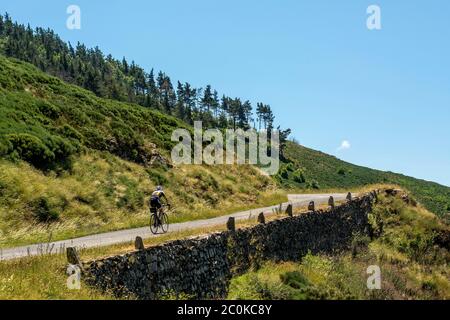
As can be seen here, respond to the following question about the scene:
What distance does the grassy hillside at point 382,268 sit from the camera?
16.1 meters

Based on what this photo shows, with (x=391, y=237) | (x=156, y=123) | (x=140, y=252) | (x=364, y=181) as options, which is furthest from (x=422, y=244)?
(x=364, y=181)

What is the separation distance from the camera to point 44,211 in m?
23.4

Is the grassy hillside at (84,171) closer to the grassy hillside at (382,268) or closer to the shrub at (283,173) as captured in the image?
the grassy hillside at (382,268)

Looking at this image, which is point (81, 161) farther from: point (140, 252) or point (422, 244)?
point (422, 244)

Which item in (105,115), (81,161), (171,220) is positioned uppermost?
(105,115)

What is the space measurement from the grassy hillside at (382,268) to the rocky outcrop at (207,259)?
2.06 ft

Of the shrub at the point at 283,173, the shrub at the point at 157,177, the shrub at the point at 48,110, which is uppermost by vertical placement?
the shrub at the point at 48,110

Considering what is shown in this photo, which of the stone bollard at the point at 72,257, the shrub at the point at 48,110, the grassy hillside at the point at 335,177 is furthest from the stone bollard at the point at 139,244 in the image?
the grassy hillside at the point at 335,177

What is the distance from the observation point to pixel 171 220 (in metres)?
26.6

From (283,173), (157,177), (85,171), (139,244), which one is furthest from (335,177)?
(139,244)

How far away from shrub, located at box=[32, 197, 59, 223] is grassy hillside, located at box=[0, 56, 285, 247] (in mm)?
47

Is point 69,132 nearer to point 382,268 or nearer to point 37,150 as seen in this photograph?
point 37,150

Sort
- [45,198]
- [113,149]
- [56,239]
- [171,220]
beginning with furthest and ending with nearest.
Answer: [113,149], [171,220], [45,198], [56,239]
